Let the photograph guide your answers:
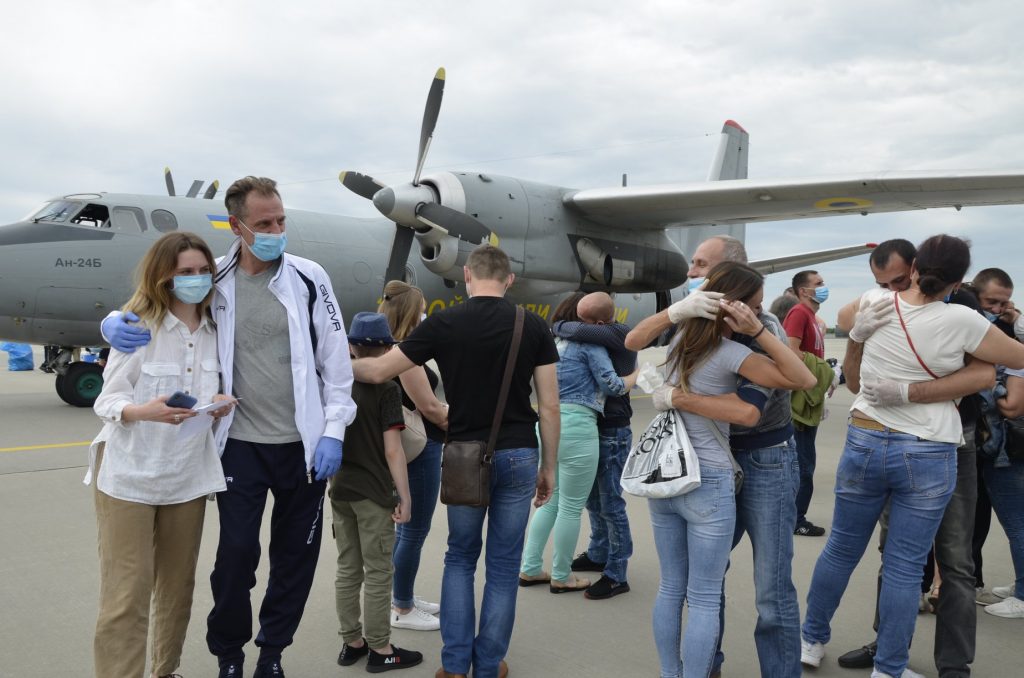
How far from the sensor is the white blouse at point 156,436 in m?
2.56

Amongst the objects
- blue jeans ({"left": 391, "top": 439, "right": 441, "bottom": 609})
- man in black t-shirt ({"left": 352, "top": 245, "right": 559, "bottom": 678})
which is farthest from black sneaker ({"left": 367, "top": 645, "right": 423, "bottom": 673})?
blue jeans ({"left": 391, "top": 439, "right": 441, "bottom": 609})

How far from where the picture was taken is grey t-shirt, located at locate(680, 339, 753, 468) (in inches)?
104

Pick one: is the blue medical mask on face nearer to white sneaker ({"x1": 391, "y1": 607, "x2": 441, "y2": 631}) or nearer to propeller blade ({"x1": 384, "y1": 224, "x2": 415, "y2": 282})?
white sneaker ({"x1": 391, "y1": 607, "x2": 441, "y2": 631})

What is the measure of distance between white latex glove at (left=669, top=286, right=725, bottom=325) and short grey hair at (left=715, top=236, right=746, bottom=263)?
0.34 metres

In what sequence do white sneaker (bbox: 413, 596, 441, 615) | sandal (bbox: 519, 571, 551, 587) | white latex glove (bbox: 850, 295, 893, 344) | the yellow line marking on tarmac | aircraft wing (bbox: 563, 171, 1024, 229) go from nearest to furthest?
white latex glove (bbox: 850, 295, 893, 344) → white sneaker (bbox: 413, 596, 441, 615) → sandal (bbox: 519, 571, 551, 587) → the yellow line marking on tarmac → aircraft wing (bbox: 563, 171, 1024, 229)

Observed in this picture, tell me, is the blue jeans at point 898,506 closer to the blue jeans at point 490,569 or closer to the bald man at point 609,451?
the bald man at point 609,451

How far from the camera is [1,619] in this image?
354 cm

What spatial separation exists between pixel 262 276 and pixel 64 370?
9605mm

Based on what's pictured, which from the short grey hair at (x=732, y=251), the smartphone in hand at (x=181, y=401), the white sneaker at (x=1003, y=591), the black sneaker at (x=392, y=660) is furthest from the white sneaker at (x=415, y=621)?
the white sneaker at (x=1003, y=591)

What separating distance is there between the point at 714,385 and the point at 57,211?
1038cm

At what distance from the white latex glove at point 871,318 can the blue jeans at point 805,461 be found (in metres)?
2.05

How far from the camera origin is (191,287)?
8.77 feet

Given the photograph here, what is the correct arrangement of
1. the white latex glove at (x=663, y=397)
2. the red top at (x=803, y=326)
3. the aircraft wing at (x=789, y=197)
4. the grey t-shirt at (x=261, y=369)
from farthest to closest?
the aircraft wing at (x=789, y=197)
the red top at (x=803, y=326)
the grey t-shirt at (x=261, y=369)
the white latex glove at (x=663, y=397)

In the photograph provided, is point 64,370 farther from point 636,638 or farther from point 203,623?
point 636,638
